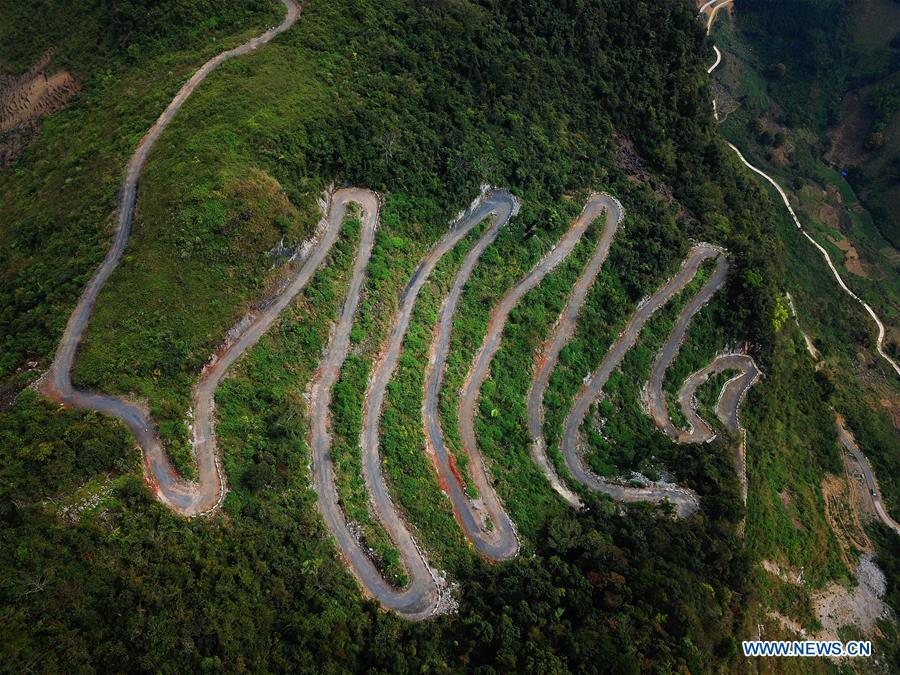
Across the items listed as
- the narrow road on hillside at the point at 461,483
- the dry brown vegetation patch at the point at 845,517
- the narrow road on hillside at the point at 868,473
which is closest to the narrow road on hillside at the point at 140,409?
the narrow road on hillside at the point at 461,483

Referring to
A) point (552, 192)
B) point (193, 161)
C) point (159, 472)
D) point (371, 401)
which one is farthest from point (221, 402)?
point (552, 192)

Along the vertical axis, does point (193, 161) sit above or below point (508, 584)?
above

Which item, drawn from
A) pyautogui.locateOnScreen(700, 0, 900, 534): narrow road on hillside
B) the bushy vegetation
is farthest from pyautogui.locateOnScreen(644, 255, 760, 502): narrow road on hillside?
pyautogui.locateOnScreen(700, 0, 900, 534): narrow road on hillside

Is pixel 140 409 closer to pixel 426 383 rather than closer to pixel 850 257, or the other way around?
pixel 426 383

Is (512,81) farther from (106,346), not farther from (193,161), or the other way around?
(106,346)

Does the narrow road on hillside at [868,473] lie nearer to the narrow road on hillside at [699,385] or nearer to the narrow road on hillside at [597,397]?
the narrow road on hillside at [699,385]

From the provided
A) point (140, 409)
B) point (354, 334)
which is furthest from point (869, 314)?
point (140, 409)
